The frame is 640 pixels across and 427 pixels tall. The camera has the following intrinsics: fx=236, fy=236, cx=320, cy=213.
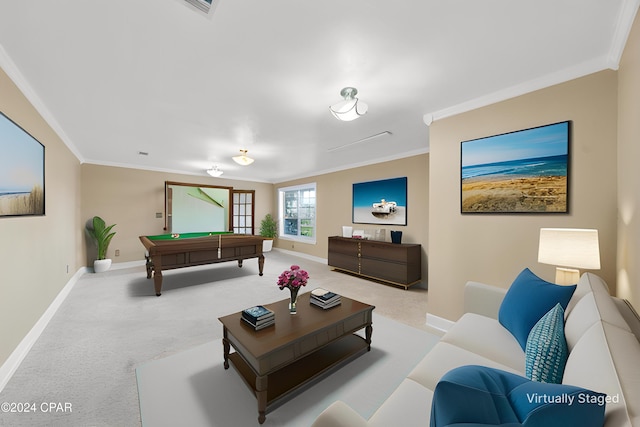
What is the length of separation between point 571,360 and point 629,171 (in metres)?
1.44

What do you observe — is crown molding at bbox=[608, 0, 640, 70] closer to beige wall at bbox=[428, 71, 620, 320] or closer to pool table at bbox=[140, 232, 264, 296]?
beige wall at bbox=[428, 71, 620, 320]

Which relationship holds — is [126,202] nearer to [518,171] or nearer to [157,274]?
[157,274]

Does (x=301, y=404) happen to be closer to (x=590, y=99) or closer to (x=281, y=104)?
(x=281, y=104)

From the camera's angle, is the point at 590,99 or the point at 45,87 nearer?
the point at 590,99

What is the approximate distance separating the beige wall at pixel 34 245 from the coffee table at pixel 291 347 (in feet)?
5.64

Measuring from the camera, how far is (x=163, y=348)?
88.9 inches

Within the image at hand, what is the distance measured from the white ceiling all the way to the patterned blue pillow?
5.68ft

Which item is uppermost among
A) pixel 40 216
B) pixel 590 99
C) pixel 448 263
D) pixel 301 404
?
pixel 590 99

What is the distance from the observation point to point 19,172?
A: 204cm

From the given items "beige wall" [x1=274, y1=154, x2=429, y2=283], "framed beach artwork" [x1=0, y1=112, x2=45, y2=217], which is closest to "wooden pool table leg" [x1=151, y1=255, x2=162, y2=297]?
"framed beach artwork" [x1=0, y1=112, x2=45, y2=217]

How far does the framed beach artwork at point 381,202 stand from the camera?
15.4ft

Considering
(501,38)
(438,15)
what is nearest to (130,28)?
(438,15)

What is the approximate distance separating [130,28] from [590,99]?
337 cm

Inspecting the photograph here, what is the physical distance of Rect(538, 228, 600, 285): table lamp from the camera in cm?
162
